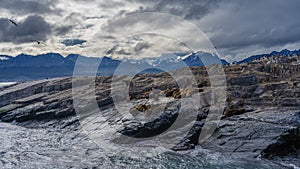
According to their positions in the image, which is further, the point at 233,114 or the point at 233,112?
the point at 233,112

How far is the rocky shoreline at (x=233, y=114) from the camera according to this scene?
137 feet

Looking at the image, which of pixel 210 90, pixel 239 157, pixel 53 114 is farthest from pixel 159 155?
pixel 53 114

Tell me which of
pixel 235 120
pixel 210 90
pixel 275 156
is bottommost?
pixel 275 156

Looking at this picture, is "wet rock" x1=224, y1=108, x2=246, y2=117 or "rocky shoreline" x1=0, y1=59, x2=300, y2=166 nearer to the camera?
"rocky shoreline" x1=0, y1=59, x2=300, y2=166

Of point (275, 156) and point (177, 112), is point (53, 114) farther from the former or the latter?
point (275, 156)

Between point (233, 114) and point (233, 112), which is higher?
point (233, 112)

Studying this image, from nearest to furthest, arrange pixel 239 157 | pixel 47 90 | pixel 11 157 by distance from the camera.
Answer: pixel 239 157, pixel 11 157, pixel 47 90

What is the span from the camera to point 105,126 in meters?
54.4

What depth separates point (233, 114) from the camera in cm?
5225

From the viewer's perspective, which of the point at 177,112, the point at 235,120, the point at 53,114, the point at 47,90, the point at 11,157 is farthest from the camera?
the point at 47,90

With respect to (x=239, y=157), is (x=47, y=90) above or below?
above

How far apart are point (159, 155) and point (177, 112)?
13023 millimetres

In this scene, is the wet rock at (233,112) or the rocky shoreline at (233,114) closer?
the rocky shoreline at (233,114)

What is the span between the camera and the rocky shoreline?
41688 millimetres
